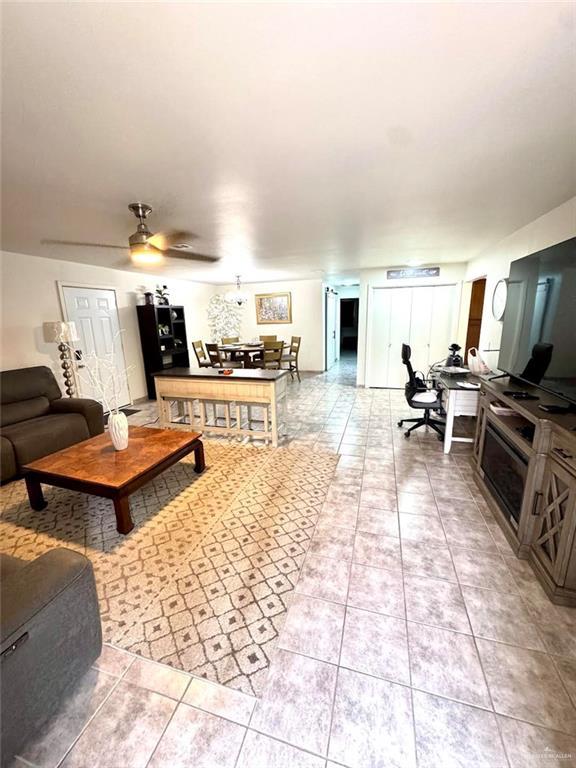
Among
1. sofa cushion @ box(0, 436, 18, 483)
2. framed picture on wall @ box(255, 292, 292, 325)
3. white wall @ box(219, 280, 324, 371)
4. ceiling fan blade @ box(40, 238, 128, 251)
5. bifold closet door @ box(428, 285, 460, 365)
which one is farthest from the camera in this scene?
framed picture on wall @ box(255, 292, 292, 325)

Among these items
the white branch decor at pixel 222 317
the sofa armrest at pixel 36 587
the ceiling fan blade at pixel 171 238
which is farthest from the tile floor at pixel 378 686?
the white branch decor at pixel 222 317

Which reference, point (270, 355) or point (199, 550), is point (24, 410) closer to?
point (199, 550)

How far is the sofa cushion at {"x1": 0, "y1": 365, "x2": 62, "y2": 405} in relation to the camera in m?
3.30

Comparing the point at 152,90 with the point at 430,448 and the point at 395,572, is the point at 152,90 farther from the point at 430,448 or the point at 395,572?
the point at 430,448

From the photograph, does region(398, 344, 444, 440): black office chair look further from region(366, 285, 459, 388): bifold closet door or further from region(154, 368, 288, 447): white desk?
region(366, 285, 459, 388): bifold closet door

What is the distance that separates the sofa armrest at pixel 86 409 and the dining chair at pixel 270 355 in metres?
3.12

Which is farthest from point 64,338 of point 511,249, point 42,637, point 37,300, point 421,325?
point 421,325

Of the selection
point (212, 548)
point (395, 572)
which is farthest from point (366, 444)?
point (212, 548)

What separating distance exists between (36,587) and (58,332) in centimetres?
369

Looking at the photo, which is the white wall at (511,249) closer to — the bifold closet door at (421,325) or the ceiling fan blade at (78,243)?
the bifold closet door at (421,325)

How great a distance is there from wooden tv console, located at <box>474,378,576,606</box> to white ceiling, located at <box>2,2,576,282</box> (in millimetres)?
1483

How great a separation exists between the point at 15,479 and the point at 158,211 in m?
2.90

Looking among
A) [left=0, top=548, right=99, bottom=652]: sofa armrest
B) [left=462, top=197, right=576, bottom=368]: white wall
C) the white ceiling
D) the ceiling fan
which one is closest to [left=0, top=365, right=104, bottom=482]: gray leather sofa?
the ceiling fan

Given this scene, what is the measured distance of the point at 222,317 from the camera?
7.66m
